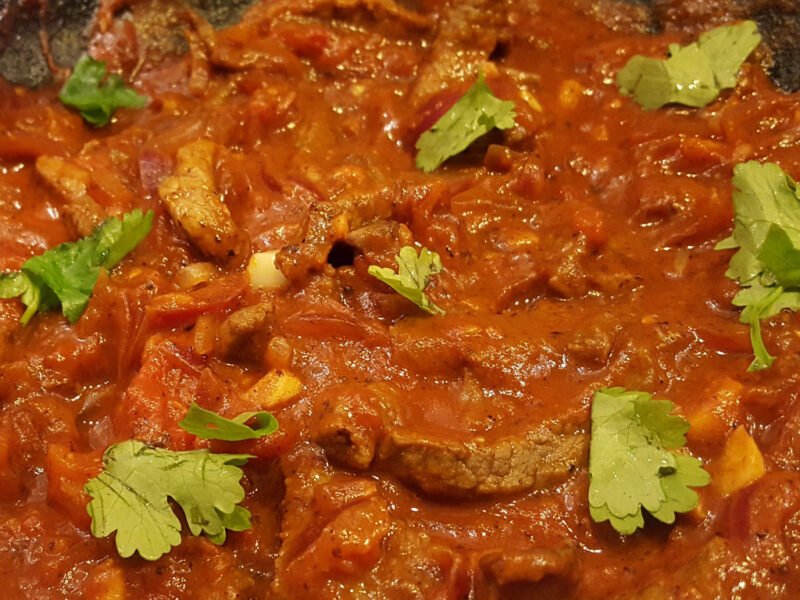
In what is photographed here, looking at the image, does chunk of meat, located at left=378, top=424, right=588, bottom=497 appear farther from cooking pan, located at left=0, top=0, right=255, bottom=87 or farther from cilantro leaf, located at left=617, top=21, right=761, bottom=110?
cooking pan, located at left=0, top=0, right=255, bottom=87

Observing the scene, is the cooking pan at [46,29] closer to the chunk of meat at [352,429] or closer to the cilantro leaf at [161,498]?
the cilantro leaf at [161,498]

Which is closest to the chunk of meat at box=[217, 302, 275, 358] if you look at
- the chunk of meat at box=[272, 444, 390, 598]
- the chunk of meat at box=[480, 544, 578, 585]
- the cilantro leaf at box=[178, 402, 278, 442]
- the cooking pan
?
the cilantro leaf at box=[178, 402, 278, 442]

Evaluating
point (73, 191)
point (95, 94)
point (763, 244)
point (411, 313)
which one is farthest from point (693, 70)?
point (95, 94)

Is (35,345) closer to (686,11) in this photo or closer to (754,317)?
(754,317)

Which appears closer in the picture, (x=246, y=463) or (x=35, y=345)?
(x=246, y=463)

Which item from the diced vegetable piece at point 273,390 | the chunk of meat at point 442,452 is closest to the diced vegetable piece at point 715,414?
the chunk of meat at point 442,452

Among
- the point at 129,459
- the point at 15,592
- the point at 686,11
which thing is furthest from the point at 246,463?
the point at 686,11

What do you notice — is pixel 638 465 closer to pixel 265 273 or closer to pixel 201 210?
Result: pixel 265 273
